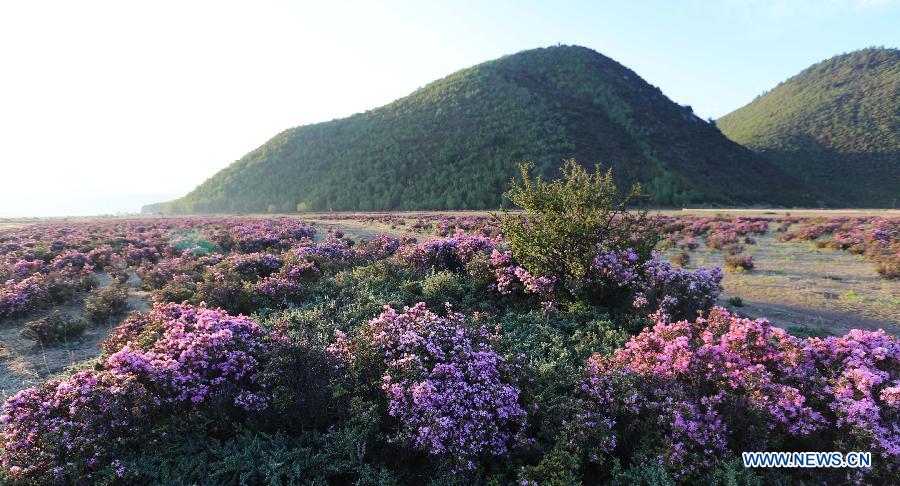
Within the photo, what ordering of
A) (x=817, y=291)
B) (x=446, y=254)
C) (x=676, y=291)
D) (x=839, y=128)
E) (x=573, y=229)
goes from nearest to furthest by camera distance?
(x=676, y=291) < (x=573, y=229) < (x=817, y=291) < (x=446, y=254) < (x=839, y=128)

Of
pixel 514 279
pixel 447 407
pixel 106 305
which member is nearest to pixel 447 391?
pixel 447 407

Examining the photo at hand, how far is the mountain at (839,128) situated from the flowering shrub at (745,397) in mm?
81106

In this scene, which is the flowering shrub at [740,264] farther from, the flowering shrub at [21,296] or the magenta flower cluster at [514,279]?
the flowering shrub at [21,296]

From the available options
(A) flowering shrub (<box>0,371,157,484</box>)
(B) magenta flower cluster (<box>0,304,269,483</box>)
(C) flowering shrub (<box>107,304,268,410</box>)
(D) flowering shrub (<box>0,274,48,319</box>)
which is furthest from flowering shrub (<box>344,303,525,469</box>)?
(D) flowering shrub (<box>0,274,48,319</box>)

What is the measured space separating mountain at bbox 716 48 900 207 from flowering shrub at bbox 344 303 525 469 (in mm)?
83621

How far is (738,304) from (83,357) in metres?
13.2

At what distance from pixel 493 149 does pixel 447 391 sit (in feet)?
230

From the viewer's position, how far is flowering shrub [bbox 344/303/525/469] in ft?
13.6

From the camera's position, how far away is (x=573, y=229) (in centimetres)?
877

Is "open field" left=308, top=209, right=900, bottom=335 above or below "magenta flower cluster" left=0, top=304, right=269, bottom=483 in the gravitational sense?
below

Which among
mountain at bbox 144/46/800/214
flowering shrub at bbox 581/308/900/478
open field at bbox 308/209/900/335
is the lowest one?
open field at bbox 308/209/900/335

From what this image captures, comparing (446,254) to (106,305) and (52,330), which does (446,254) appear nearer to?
(106,305)

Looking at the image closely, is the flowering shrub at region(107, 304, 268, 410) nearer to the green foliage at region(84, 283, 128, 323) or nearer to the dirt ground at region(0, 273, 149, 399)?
the dirt ground at region(0, 273, 149, 399)

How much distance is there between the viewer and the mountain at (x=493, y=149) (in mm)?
64938
